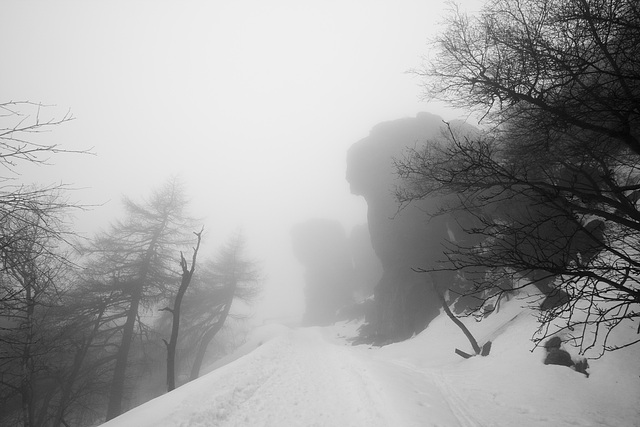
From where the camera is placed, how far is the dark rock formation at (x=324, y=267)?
52.7m

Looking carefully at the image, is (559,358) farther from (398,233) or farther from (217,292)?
(398,233)

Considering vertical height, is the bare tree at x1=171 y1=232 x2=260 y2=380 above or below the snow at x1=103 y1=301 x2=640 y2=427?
above

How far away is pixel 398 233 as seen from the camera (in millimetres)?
28047

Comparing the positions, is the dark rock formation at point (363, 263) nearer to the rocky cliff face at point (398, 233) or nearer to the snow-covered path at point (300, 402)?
the rocky cliff face at point (398, 233)

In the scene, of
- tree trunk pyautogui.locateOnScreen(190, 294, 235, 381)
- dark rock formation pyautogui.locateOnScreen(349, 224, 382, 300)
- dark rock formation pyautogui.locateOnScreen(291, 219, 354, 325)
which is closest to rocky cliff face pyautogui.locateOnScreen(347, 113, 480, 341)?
tree trunk pyautogui.locateOnScreen(190, 294, 235, 381)

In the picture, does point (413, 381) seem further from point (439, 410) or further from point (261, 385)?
point (261, 385)

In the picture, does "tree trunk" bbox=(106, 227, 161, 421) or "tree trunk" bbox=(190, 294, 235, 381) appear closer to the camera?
"tree trunk" bbox=(106, 227, 161, 421)

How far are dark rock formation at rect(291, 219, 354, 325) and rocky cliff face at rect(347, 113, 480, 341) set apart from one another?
21.9 metres

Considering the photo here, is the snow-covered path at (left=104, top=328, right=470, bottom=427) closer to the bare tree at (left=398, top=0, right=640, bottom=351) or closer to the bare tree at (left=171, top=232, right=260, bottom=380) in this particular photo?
the bare tree at (left=398, top=0, right=640, bottom=351)

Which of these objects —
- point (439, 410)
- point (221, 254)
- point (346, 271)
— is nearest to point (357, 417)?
point (439, 410)

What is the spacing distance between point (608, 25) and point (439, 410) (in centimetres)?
723

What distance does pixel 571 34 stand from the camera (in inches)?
139

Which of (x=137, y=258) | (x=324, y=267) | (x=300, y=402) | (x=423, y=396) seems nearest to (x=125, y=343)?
(x=137, y=258)

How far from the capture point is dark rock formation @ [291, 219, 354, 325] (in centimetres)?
5266
